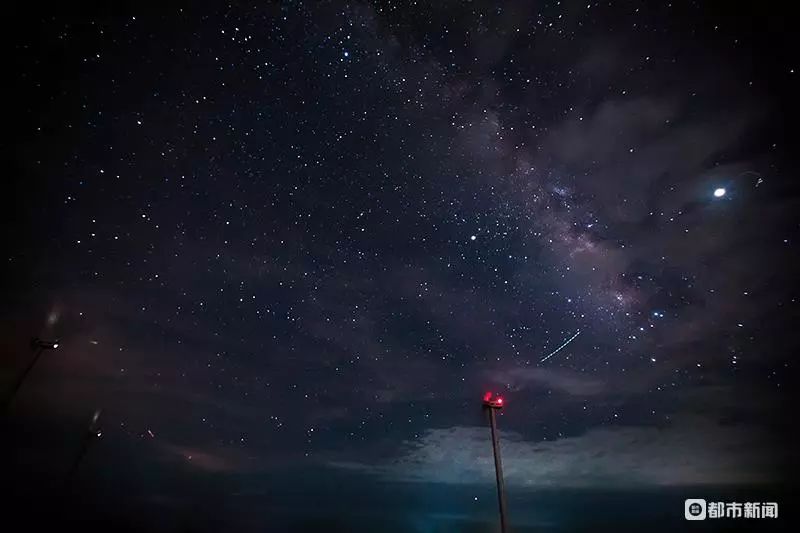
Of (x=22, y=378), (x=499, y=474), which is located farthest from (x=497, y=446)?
(x=22, y=378)

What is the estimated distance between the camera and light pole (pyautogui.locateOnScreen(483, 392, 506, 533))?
19781 millimetres

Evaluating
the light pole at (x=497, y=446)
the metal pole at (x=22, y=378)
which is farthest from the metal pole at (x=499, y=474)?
the metal pole at (x=22, y=378)

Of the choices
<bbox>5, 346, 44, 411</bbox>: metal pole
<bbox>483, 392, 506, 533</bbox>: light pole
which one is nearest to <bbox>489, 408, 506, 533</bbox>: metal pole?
<bbox>483, 392, 506, 533</bbox>: light pole

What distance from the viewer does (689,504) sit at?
29734 mm

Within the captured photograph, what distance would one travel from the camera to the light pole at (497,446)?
19.8 m

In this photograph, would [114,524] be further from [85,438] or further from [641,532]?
[641,532]

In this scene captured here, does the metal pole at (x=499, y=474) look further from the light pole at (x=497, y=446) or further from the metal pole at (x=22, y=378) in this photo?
the metal pole at (x=22, y=378)

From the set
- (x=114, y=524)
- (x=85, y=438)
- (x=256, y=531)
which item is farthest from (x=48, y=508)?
(x=85, y=438)

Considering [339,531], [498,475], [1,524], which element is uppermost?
[498,475]

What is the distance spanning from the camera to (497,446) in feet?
73.4

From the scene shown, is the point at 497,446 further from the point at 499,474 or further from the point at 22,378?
the point at 22,378

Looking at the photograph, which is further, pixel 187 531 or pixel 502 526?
pixel 187 531

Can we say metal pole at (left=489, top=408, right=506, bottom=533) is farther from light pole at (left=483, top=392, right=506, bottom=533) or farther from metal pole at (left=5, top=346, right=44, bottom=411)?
metal pole at (left=5, top=346, right=44, bottom=411)

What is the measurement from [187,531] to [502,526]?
14295 cm
